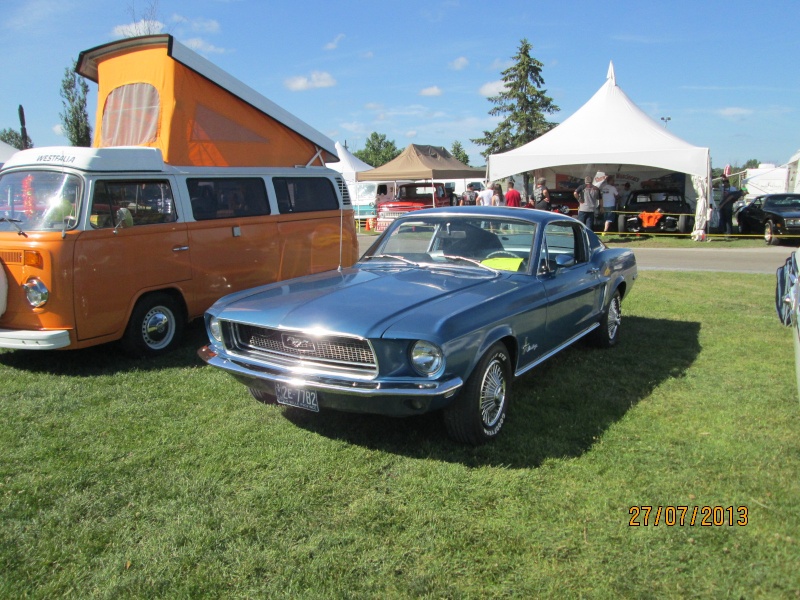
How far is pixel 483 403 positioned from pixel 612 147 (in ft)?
55.7

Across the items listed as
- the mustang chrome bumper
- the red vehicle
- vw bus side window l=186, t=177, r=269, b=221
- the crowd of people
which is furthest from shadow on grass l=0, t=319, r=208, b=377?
the red vehicle

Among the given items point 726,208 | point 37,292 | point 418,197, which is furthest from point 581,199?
point 37,292

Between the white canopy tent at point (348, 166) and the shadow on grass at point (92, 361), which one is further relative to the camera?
the white canopy tent at point (348, 166)

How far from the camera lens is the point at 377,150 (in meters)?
104

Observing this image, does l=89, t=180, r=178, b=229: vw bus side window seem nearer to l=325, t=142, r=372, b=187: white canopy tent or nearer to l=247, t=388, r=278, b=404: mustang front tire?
l=247, t=388, r=278, b=404: mustang front tire

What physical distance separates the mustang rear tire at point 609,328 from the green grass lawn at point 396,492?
2.42 ft

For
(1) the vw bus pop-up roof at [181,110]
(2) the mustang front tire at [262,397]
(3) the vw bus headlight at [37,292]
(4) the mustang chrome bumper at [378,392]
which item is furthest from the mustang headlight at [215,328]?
(1) the vw bus pop-up roof at [181,110]

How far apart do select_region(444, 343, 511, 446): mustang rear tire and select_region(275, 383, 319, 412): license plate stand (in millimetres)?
827

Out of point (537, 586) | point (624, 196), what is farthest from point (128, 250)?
point (624, 196)

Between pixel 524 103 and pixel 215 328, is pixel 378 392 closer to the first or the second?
pixel 215 328

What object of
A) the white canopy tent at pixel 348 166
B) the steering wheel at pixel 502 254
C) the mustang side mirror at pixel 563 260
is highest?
the white canopy tent at pixel 348 166

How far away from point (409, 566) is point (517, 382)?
2.77m

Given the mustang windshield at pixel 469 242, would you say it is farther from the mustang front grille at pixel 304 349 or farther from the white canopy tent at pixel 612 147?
the white canopy tent at pixel 612 147

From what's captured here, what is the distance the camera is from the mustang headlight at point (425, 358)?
358 centimetres
